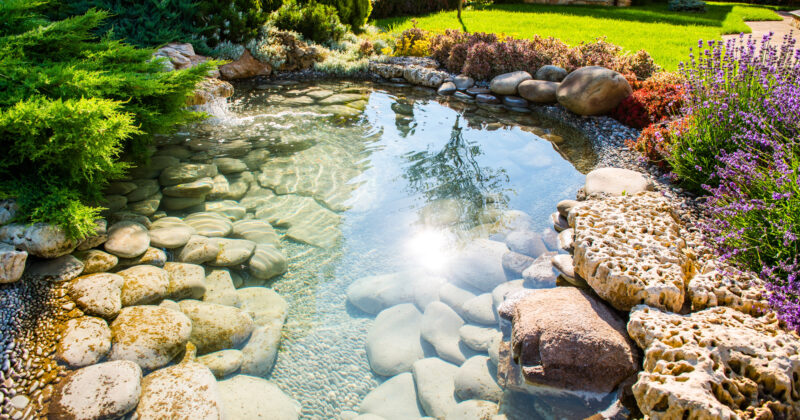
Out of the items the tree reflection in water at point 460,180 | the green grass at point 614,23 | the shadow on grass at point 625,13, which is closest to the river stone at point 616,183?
the tree reflection in water at point 460,180

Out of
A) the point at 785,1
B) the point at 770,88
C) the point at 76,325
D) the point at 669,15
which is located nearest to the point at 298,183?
the point at 76,325

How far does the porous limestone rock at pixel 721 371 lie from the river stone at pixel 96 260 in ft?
14.1

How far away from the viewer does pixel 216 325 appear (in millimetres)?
3613

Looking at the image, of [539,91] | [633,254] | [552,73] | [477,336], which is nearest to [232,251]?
[477,336]

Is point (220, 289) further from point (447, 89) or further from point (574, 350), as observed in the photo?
point (447, 89)

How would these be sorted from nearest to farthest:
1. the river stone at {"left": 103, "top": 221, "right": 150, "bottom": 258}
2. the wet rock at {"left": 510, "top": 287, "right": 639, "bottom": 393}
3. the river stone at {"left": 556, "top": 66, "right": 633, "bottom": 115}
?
the wet rock at {"left": 510, "top": 287, "right": 639, "bottom": 393}, the river stone at {"left": 103, "top": 221, "right": 150, "bottom": 258}, the river stone at {"left": 556, "top": 66, "right": 633, "bottom": 115}

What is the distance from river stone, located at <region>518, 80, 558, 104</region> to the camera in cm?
885

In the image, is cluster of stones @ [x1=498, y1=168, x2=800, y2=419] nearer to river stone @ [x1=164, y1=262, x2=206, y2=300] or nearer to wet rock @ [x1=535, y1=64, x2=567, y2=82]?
river stone @ [x1=164, y1=262, x2=206, y2=300]

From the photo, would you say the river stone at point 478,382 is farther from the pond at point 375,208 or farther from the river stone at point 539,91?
the river stone at point 539,91

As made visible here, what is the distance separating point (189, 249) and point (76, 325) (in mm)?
1287

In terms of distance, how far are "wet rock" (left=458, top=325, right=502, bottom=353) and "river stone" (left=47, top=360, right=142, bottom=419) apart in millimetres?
2482

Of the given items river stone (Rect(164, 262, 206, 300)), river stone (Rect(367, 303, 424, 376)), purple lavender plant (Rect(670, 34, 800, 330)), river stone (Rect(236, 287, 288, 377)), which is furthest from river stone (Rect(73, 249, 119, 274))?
purple lavender plant (Rect(670, 34, 800, 330))

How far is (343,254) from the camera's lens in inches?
189

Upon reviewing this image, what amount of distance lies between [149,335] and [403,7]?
18.9 meters
